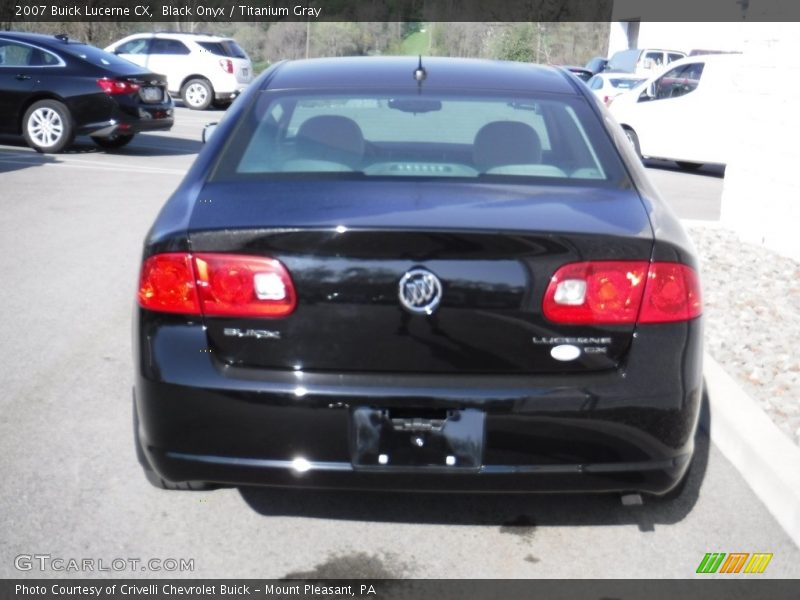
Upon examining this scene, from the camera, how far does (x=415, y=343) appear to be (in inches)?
132

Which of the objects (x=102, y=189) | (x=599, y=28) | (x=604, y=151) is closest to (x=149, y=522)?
(x=604, y=151)

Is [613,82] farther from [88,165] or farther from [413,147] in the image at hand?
[413,147]

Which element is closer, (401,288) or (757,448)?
(401,288)

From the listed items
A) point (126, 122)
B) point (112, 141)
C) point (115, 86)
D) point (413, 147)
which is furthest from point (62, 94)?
point (413, 147)

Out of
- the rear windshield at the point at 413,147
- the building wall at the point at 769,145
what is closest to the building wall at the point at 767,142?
the building wall at the point at 769,145

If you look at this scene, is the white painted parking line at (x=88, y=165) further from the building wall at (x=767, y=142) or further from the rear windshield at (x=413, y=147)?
the rear windshield at (x=413, y=147)

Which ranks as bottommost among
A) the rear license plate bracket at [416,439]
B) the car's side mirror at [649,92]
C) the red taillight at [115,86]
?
the car's side mirror at [649,92]

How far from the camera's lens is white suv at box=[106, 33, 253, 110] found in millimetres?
25906

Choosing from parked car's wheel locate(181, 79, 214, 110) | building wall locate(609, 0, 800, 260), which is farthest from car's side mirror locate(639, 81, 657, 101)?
parked car's wheel locate(181, 79, 214, 110)

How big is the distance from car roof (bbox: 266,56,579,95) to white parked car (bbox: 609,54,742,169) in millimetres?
11632

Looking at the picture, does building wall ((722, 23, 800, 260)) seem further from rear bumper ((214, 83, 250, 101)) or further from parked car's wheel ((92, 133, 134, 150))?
rear bumper ((214, 83, 250, 101))

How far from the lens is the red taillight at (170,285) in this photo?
3.42m

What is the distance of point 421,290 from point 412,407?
355 mm

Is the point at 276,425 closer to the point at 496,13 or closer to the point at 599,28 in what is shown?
the point at 599,28
